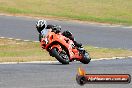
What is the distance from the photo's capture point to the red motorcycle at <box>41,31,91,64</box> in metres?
17.4

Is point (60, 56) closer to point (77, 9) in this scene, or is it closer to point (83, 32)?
point (83, 32)

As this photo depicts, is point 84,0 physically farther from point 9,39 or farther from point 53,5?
point 9,39

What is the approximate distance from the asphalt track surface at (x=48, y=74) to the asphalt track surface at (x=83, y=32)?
10.1m

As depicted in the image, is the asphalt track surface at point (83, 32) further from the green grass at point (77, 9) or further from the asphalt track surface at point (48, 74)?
the asphalt track surface at point (48, 74)

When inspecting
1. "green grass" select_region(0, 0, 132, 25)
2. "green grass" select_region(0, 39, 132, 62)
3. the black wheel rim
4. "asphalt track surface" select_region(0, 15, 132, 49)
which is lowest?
"asphalt track surface" select_region(0, 15, 132, 49)

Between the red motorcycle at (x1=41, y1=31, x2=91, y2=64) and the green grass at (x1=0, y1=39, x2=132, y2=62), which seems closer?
the red motorcycle at (x1=41, y1=31, x2=91, y2=64)

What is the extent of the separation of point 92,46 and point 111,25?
315 inches

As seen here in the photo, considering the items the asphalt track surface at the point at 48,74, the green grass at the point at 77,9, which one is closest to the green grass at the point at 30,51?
the asphalt track surface at the point at 48,74

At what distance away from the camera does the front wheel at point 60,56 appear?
1728cm

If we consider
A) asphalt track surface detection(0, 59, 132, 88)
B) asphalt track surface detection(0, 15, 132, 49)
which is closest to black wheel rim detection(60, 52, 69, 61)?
asphalt track surface detection(0, 59, 132, 88)

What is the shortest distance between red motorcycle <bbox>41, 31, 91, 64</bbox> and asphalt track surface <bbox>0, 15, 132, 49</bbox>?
27.1 ft

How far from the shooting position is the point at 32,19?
34.5 m

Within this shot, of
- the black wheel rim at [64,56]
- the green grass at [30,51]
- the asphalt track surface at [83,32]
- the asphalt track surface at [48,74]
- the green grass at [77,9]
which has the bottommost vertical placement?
the asphalt track surface at [83,32]

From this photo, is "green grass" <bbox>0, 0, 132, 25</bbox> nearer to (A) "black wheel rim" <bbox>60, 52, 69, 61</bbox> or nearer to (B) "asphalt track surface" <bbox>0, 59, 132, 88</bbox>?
(A) "black wheel rim" <bbox>60, 52, 69, 61</bbox>
